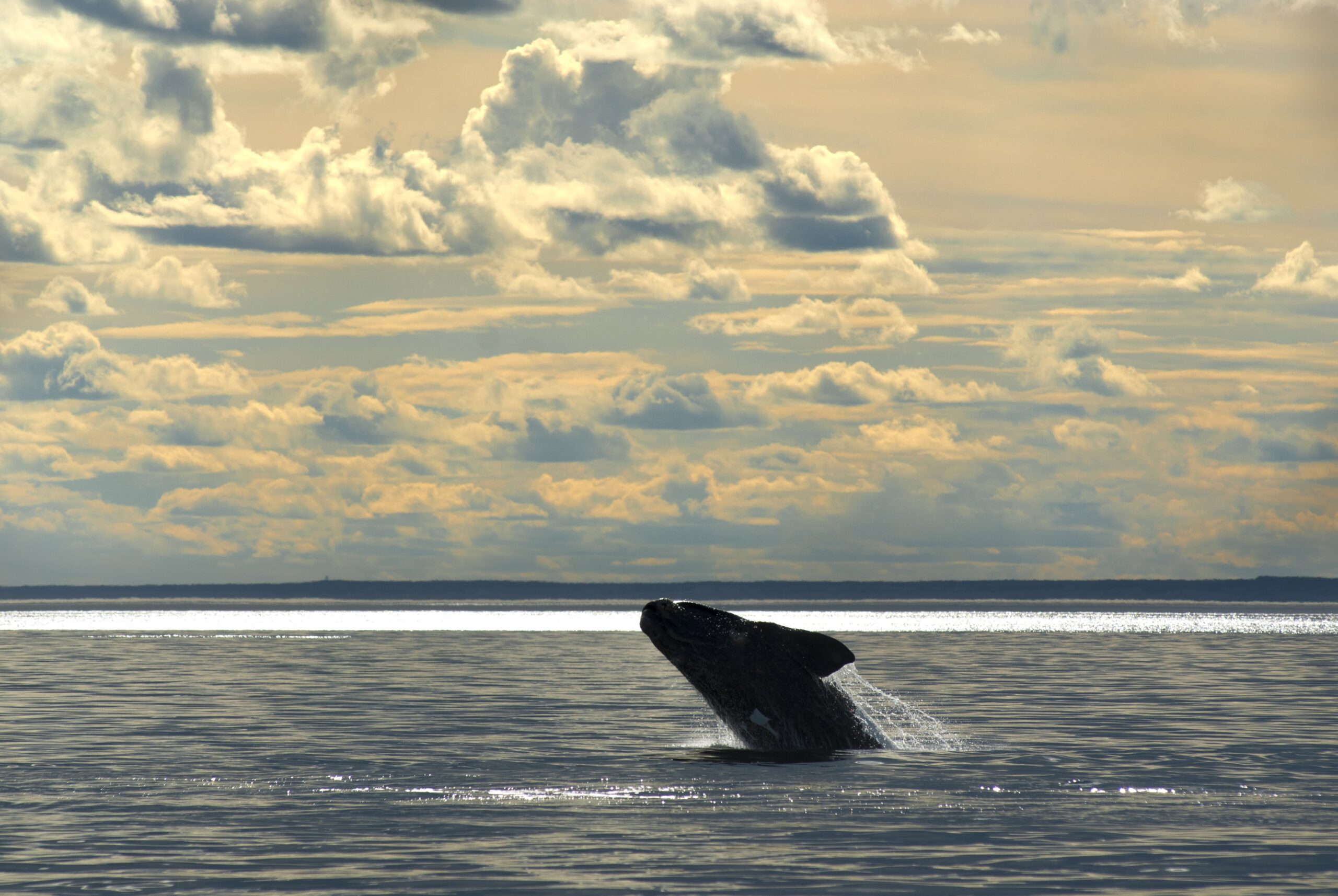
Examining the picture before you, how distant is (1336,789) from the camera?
66.8 feet

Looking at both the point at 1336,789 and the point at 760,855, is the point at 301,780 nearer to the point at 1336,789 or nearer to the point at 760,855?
the point at 760,855

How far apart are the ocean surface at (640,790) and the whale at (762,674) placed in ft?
2.19

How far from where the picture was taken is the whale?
22094mm

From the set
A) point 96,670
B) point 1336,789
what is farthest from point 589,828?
point 96,670

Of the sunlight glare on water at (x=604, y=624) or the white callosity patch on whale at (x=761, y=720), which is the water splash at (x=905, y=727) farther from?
the sunlight glare on water at (x=604, y=624)

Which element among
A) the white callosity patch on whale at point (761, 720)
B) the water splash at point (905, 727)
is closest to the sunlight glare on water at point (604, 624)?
the water splash at point (905, 727)

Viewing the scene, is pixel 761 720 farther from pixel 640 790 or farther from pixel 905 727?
pixel 905 727

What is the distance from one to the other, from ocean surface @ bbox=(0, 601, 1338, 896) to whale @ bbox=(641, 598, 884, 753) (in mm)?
666

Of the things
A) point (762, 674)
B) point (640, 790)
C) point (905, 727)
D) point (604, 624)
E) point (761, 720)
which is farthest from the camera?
point (604, 624)

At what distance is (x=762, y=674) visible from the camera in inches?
891

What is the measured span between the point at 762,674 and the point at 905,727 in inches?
257

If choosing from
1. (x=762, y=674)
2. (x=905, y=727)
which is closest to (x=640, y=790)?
(x=762, y=674)

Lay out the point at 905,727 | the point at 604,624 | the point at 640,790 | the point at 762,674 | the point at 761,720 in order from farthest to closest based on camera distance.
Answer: the point at 604,624, the point at 905,727, the point at 761,720, the point at 762,674, the point at 640,790

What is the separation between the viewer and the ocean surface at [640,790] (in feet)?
48.6
